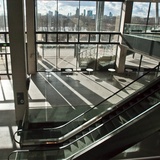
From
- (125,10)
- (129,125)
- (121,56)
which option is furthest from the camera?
(121,56)

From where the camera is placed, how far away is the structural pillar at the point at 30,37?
1159 cm

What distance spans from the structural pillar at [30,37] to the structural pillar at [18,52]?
600 cm

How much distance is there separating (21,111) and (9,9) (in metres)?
3.90

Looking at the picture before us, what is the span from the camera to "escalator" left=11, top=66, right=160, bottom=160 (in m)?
3.74

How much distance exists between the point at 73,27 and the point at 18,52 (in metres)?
7.50

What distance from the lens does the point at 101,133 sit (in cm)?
519

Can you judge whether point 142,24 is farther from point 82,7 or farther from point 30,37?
point 30,37

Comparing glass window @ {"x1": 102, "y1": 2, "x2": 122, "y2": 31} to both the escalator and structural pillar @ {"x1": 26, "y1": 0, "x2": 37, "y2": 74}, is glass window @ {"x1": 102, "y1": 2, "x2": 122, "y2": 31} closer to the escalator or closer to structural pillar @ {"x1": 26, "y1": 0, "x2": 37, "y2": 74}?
structural pillar @ {"x1": 26, "y1": 0, "x2": 37, "y2": 74}

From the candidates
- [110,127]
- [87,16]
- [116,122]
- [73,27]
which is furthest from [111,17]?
[110,127]

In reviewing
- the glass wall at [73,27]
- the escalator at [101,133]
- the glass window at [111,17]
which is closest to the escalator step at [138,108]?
the escalator at [101,133]

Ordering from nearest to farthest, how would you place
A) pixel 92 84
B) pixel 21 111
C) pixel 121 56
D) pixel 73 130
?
1. pixel 73 130
2. pixel 21 111
3. pixel 92 84
4. pixel 121 56

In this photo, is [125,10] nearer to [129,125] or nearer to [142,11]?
[142,11]

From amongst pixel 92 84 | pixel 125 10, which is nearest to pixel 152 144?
pixel 92 84

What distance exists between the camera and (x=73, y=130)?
598 centimetres
